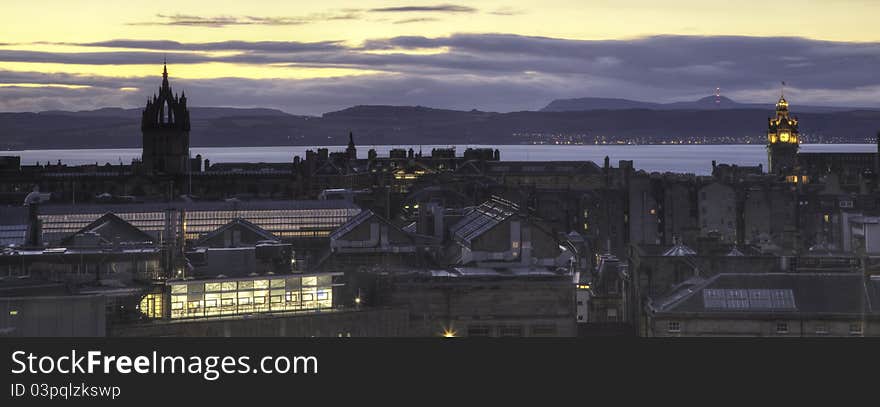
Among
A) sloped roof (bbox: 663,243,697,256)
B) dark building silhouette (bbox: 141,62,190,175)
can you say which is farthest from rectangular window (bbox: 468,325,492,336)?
dark building silhouette (bbox: 141,62,190,175)

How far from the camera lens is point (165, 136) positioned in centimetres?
17850

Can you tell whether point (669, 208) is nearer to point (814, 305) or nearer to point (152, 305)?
point (814, 305)

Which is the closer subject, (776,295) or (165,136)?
(776,295)

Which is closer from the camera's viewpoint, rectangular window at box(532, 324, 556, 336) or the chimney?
rectangular window at box(532, 324, 556, 336)

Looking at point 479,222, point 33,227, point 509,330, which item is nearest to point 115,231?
point 33,227

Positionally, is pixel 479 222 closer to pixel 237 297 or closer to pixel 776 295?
pixel 776 295

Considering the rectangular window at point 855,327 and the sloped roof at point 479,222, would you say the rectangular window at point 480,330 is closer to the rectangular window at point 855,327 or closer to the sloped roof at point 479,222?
the sloped roof at point 479,222

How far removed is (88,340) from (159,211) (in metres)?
68.3

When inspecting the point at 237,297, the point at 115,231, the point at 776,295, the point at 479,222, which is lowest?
the point at 776,295

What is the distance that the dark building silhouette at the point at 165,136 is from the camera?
176000 millimetres

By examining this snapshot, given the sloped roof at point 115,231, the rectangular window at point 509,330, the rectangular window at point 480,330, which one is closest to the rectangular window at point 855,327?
the rectangular window at point 509,330

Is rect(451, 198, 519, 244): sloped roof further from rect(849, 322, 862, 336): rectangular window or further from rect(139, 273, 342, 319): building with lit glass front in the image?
rect(849, 322, 862, 336): rectangular window

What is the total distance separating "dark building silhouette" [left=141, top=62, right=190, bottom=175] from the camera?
176 m

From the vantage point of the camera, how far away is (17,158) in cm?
17100
